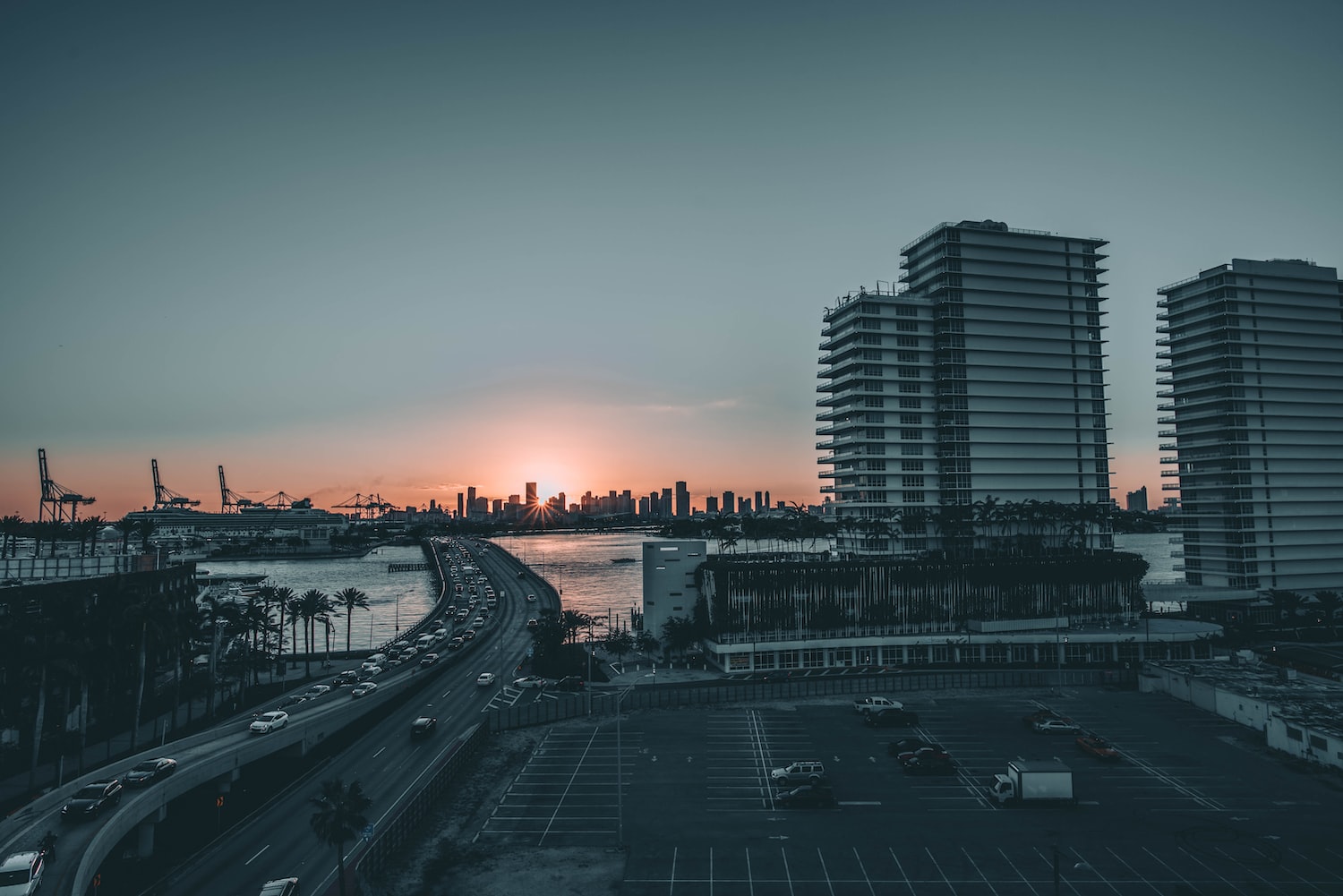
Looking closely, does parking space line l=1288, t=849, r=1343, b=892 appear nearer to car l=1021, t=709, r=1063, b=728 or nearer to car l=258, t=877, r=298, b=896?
car l=1021, t=709, r=1063, b=728

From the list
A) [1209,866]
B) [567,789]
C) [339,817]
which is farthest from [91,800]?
[1209,866]

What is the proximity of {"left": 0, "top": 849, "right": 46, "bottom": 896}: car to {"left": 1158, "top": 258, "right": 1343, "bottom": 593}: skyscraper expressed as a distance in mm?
178509

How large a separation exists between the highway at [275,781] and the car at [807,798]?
27.0 metres

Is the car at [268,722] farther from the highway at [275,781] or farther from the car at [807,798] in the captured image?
the car at [807,798]

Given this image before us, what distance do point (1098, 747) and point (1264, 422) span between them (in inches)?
4818

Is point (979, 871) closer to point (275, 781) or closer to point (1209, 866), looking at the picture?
point (1209, 866)

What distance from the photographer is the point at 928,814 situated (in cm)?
5272

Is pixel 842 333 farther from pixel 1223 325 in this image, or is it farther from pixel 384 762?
pixel 384 762

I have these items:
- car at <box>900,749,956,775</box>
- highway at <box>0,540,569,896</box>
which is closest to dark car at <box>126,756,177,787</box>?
highway at <box>0,540,569,896</box>

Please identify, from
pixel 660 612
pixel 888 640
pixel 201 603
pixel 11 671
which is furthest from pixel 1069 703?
pixel 201 603

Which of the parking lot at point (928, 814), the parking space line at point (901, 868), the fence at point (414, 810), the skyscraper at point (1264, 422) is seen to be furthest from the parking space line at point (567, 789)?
the skyscraper at point (1264, 422)

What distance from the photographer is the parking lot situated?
4366cm

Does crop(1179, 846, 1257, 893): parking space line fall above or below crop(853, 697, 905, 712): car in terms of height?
below

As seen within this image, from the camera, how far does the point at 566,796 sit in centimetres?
5678
